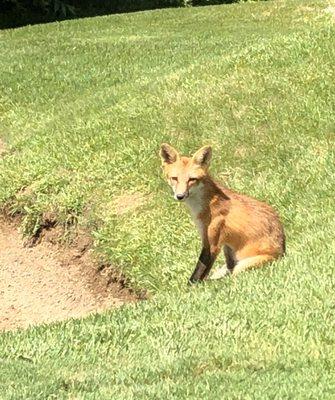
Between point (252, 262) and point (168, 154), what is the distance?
52.8 inches

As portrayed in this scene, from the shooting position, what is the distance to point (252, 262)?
7.99 metres

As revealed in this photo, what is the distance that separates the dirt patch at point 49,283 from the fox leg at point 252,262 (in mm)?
2570

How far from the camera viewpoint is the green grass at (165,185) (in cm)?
582

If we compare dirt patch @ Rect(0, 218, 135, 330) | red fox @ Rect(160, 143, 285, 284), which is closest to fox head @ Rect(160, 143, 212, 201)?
red fox @ Rect(160, 143, 285, 284)

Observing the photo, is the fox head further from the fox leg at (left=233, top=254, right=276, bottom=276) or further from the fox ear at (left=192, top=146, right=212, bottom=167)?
the fox leg at (left=233, top=254, right=276, bottom=276)

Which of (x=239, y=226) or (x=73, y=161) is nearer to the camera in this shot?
(x=239, y=226)

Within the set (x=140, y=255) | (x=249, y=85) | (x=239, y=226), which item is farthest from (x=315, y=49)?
(x=239, y=226)

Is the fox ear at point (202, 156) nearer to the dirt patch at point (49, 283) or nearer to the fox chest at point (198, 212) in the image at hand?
the fox chest at point (198, 212)

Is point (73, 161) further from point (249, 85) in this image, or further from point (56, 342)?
point (56, 342)

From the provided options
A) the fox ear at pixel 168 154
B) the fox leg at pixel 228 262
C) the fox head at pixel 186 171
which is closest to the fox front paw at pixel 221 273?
the fox leg at pixel 228 262

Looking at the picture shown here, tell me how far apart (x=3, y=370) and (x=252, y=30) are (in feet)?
62.9

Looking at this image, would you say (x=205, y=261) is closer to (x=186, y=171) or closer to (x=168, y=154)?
(x=186, y=171)

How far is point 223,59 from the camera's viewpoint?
675 inches

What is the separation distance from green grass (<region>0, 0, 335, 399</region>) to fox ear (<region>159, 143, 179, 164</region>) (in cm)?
126
